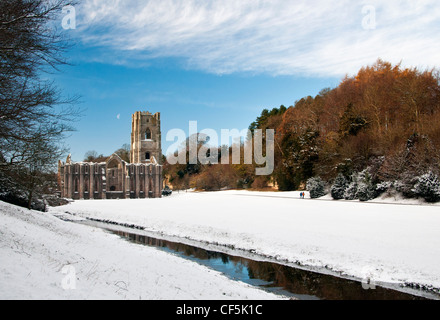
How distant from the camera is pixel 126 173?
211 ft

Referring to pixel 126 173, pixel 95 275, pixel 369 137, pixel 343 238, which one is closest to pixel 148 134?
pixel 126 173

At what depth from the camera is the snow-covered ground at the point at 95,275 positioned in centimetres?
707

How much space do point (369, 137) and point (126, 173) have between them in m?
40.9

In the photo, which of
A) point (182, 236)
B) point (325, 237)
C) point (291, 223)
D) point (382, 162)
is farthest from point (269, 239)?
point (382, 162)

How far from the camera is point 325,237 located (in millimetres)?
16516

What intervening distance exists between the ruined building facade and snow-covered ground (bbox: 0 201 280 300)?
48879 mm

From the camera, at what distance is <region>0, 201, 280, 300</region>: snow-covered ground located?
7074 mm

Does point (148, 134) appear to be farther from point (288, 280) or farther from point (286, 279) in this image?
point (288, 280)

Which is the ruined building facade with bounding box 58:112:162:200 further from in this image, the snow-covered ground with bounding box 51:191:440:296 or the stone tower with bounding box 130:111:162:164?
the snow-covered ground with bounding box 51:191:440:296

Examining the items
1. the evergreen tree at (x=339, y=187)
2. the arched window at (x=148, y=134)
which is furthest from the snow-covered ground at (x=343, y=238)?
the arched window at (x=148, y=134)

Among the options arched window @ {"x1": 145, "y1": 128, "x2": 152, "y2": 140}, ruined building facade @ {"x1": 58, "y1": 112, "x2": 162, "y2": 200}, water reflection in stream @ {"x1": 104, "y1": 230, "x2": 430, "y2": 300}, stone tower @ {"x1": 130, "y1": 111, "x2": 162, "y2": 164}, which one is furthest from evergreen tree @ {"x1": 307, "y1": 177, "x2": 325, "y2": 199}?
arched window @ {"x1": 145, "y1": 128, "x2": 152, "y2": 140}

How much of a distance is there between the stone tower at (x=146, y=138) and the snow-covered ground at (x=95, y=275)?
197ft
